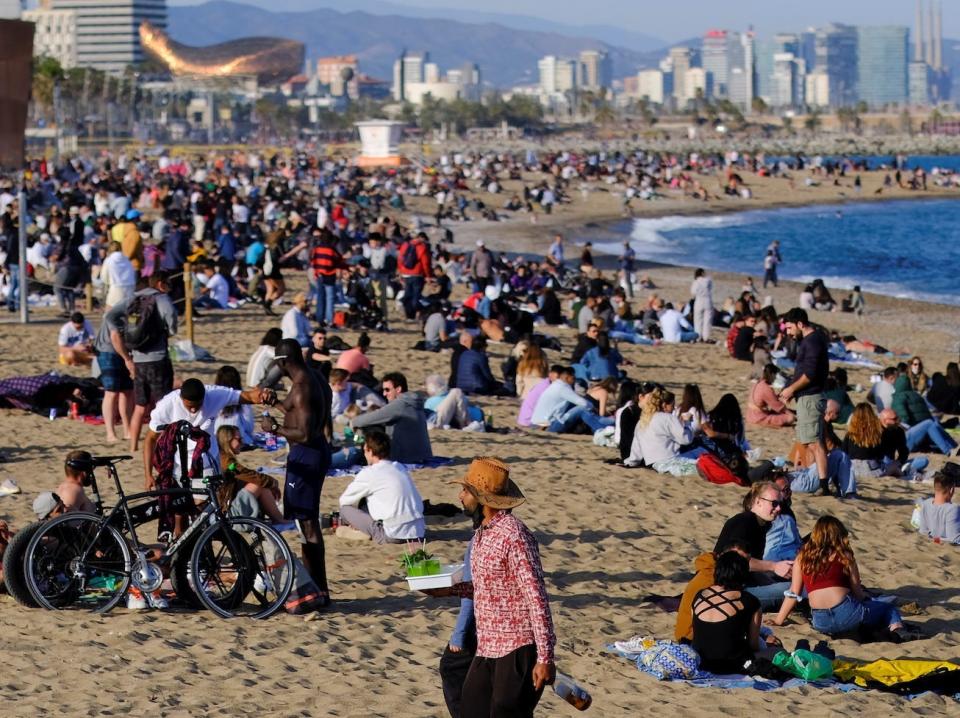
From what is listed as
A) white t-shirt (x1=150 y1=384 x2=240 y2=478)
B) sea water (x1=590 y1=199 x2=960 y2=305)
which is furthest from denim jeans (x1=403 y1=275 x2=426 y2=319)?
sea water (x1=590 y1=199 x2=960 y2=305)

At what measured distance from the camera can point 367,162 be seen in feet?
240

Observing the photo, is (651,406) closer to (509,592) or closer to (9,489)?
(9,489)

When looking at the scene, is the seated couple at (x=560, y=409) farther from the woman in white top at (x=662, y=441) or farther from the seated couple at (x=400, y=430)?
the seated couple at (x=400, y=430)

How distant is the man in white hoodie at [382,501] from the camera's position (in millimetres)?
9539

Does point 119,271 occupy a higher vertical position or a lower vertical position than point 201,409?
Result: higher

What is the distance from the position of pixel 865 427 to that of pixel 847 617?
5.18 meters

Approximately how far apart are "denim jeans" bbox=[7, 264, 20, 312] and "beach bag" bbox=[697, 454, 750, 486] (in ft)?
39.4

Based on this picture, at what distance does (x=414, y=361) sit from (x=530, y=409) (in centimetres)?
402

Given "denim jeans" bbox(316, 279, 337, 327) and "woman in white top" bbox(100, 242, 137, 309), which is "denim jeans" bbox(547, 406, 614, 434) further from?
"denim jeans" bbox(316, 279, 337, 327)

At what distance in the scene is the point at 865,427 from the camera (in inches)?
524

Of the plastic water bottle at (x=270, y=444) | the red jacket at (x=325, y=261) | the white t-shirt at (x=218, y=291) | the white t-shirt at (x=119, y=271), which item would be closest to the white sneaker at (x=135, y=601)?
the plastic water bottle at (x=270, y=444)

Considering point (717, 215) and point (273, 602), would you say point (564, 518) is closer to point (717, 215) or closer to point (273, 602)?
point (273, 602)

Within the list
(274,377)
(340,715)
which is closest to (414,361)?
(274,377)

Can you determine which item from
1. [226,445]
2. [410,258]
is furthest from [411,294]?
[226,445]
